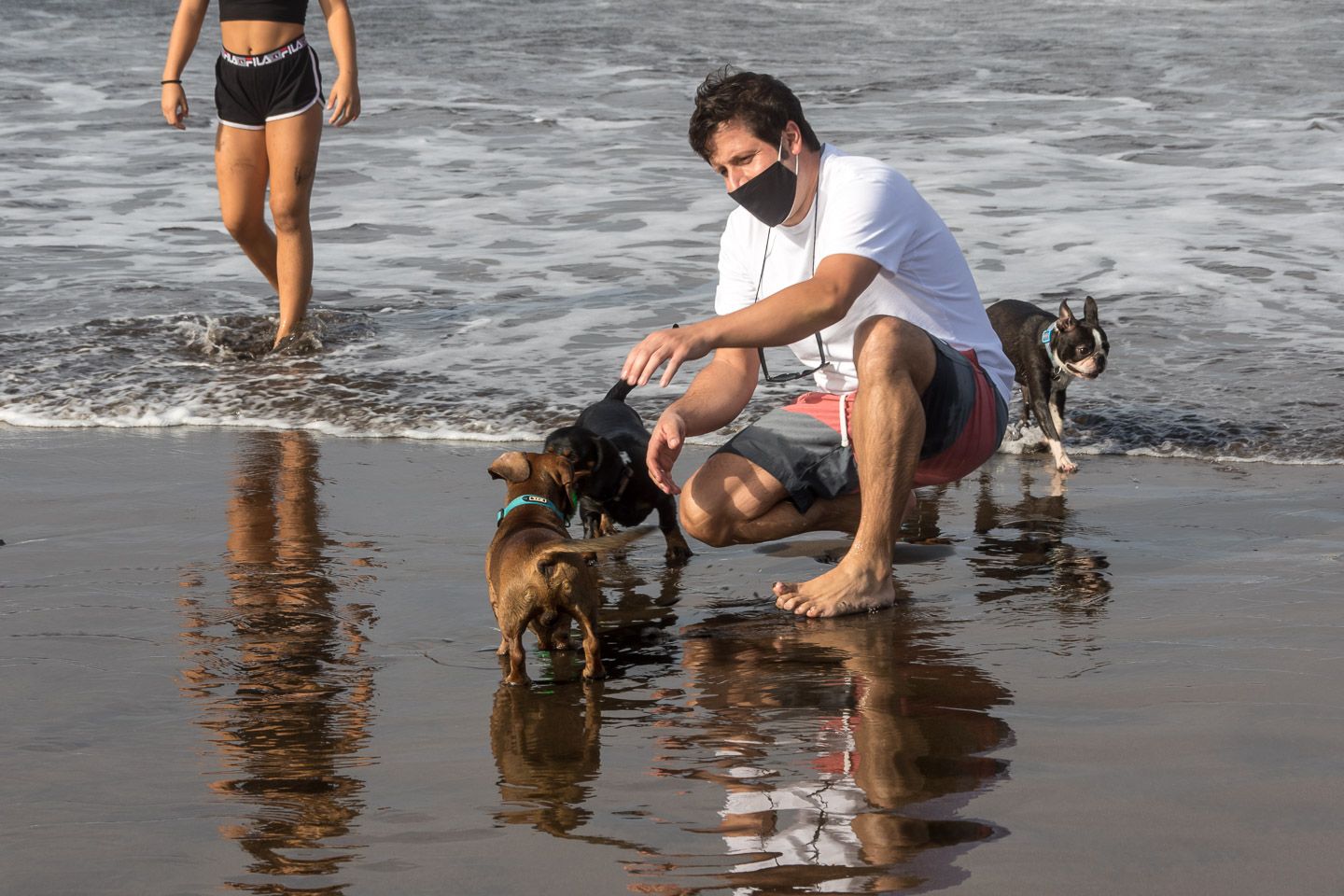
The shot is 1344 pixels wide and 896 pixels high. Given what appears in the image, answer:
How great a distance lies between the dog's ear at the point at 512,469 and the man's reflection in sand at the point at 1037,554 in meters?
1.40

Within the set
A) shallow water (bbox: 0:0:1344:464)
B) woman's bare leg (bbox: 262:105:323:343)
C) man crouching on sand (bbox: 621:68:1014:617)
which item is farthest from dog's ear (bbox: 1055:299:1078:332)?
woman's bare leg (bbox: 262:105:323:343)

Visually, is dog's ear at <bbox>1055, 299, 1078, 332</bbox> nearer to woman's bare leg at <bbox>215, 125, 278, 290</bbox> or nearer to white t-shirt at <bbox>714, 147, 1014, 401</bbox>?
white t-shirt at <bbox>714, 147, 1014, 401</bbox>

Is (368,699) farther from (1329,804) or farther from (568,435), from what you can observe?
(1329,804)

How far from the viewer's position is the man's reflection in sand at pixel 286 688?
8.55ft

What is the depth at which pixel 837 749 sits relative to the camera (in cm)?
303

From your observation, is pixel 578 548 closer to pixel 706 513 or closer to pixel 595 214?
pixel 706 513

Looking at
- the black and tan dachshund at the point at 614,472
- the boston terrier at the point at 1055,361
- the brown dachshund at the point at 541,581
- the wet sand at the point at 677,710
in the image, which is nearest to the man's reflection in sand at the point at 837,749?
the wet sand at the point at 677,710

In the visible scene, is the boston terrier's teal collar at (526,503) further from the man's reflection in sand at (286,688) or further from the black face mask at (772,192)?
the black face mask at (772,192)

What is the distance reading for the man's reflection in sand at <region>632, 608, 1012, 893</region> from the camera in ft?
8.10

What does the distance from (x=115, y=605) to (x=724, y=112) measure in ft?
7.47

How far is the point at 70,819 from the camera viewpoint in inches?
105

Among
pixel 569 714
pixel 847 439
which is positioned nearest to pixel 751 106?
pixel 847 439

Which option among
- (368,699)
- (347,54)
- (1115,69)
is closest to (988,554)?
(368,699)

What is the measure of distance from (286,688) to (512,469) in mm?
1012
